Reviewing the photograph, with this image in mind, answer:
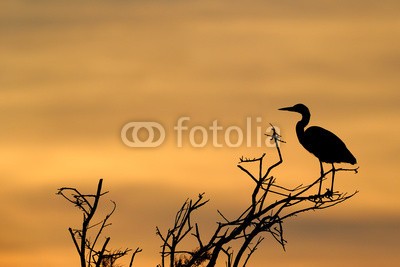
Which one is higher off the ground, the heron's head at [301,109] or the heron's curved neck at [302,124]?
the heron's head at [301,109]

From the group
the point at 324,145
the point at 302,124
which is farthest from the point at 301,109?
the point at 324,145

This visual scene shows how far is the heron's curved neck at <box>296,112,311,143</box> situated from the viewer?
16.1 metres

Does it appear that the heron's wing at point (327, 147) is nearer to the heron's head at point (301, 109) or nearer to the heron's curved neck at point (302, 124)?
the heron's curved neck at point (302, 124)

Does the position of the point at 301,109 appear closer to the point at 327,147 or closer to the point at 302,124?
the point at 302,124

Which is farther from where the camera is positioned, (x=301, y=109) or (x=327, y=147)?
(x=301, y=109)

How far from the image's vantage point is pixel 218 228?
7812mm

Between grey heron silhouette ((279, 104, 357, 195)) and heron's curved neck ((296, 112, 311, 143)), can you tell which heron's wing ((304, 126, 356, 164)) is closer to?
grey heron silhouette ((279, 104, 357, 195))

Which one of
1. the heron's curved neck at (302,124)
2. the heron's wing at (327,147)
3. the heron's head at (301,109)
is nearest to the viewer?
the heron's wing at (327,147)

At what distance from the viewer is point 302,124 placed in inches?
634

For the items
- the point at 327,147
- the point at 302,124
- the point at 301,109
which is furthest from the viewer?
the point at 301,109

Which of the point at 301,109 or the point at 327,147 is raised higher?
the point at 301,109

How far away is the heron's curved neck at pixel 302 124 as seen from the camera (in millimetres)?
16094

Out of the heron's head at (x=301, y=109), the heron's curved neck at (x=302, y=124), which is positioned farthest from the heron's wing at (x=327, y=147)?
the heron's head at (x=301, y=109)

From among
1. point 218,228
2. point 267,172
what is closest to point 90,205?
point 218,228
